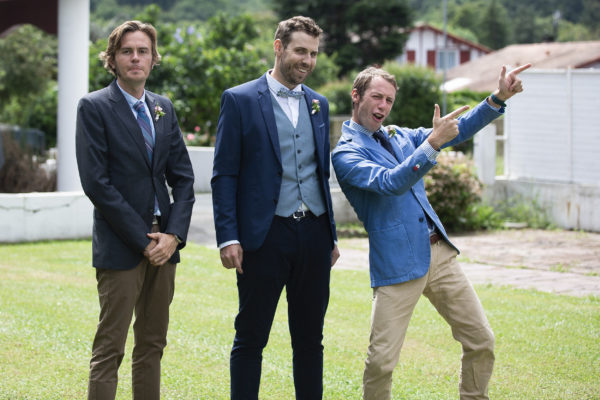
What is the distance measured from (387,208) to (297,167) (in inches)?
20.5

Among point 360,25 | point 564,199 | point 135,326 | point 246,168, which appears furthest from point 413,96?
point 360,25

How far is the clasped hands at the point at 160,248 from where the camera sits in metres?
4.28

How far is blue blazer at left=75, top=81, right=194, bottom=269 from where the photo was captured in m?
4.21

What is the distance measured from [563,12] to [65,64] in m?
103

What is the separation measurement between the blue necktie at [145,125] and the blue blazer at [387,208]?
3.14 ft

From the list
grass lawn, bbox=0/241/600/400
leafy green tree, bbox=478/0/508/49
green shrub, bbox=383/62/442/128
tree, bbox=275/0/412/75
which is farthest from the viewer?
leafy green tree, bbox=478/0/508/49

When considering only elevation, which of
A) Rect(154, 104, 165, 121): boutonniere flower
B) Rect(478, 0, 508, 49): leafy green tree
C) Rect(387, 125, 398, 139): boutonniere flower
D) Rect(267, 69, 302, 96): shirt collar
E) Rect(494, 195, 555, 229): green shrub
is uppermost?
Rect(478, 0, 508, 49): leafy green tree

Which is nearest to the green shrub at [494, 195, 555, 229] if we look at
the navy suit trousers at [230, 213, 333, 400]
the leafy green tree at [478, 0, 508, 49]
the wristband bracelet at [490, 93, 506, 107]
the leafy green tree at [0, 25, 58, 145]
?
the wristband bracelet at [490, 93, 506, 107]

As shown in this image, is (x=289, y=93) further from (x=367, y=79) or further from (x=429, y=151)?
(x=429, y=151)

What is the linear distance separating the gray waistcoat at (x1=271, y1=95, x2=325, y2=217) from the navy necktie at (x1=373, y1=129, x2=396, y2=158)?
0.37 m

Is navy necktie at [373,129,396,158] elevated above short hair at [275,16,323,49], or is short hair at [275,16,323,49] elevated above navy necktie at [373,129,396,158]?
short hair at [275,16,323,49]

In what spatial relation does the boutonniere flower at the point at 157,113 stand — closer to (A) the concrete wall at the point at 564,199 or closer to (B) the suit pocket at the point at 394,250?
(B) the suit pocket at the point at 394,250

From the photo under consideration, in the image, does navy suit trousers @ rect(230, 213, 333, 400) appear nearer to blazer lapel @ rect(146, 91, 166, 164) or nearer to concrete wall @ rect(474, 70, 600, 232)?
blazer lapel @ rect(146, 91, 166, 164)

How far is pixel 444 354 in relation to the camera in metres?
6.45
